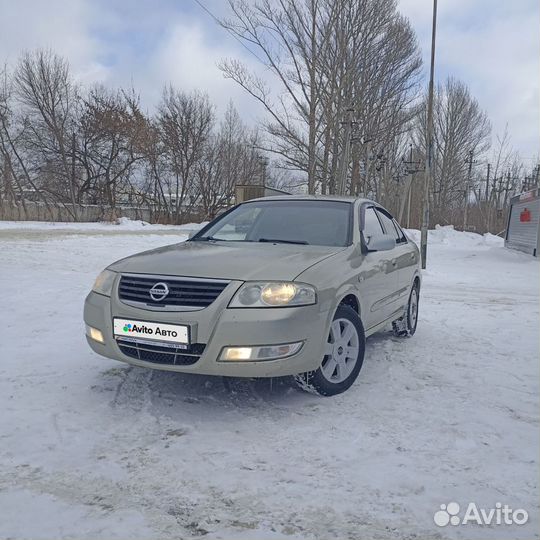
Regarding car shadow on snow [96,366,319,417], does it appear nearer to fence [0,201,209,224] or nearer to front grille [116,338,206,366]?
front grille [116,338,206,366]

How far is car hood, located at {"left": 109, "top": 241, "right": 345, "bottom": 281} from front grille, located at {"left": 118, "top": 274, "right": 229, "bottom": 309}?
0.06 m

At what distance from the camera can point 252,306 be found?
314 cm

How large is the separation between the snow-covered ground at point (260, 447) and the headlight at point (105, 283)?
2.41ft

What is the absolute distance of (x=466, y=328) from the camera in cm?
614

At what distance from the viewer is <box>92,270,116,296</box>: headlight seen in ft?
11.6

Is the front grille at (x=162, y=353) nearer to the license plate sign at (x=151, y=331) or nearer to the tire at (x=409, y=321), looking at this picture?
the license plate sign at (x=151, y=331)

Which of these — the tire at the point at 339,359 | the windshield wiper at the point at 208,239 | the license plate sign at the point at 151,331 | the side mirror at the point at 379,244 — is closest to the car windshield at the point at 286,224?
the windshield wiper at the point at 208,239

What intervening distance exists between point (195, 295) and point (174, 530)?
1.40 m

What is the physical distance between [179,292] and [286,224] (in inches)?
60.8

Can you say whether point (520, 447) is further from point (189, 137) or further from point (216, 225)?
point (189, 137)

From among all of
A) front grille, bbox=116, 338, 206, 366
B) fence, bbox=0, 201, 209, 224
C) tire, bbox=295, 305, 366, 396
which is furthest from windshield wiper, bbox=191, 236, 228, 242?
fence, bbox=0, 201, 209, 224

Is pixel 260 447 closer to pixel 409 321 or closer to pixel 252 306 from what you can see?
pixel 252 306

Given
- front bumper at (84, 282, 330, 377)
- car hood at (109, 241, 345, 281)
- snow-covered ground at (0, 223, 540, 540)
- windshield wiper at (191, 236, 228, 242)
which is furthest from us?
windshield wiper at (191, 236, 228, 242)

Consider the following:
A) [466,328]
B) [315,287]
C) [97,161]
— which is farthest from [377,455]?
[97,161]
